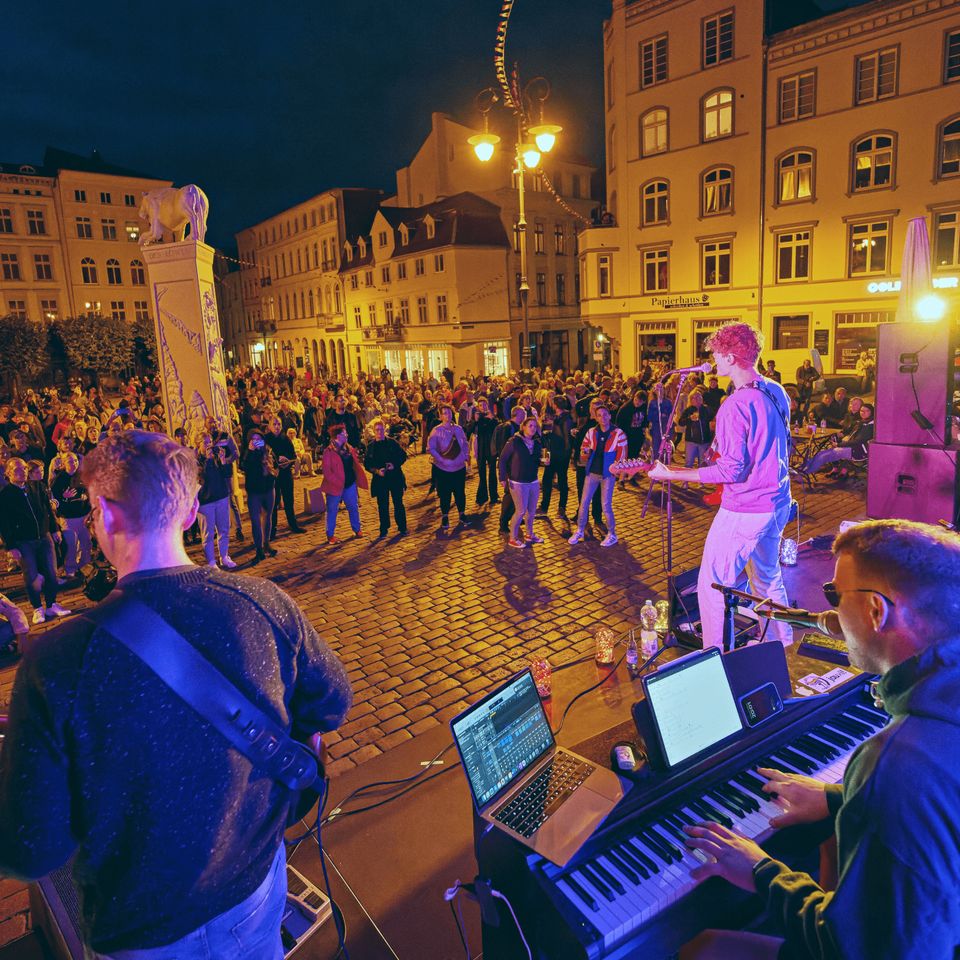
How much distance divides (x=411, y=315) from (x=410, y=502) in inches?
1201

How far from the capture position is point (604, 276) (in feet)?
103

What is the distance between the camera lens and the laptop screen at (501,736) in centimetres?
268

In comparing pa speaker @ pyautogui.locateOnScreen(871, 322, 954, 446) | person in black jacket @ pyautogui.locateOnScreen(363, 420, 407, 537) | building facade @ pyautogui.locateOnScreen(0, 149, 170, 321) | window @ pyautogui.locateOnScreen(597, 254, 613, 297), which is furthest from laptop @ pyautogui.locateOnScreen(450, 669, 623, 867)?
building facade @ pyautogui.locateOnScreen(0, 149, 170, 321)

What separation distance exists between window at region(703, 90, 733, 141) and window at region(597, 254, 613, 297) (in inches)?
243

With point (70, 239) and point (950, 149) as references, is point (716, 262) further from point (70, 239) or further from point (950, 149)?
point (70, 239)

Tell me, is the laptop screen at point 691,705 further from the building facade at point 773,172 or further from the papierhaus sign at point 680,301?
the papierhaus sign at point 680,301

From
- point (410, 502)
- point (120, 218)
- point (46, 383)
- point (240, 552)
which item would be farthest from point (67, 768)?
point (120, 218)

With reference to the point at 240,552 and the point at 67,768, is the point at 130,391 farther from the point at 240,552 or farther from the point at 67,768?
the point at 67,768

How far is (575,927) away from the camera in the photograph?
2240 mm

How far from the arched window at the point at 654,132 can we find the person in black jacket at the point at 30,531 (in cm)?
2866

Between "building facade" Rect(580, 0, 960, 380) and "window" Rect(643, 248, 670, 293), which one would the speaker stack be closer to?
"building facade" Rect(580, 0, 960, 380)

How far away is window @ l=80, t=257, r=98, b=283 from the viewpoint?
160 ft

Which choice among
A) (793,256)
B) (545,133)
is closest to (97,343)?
(545,133)

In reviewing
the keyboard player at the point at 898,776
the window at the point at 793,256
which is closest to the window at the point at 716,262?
the window at the point at 793,256
